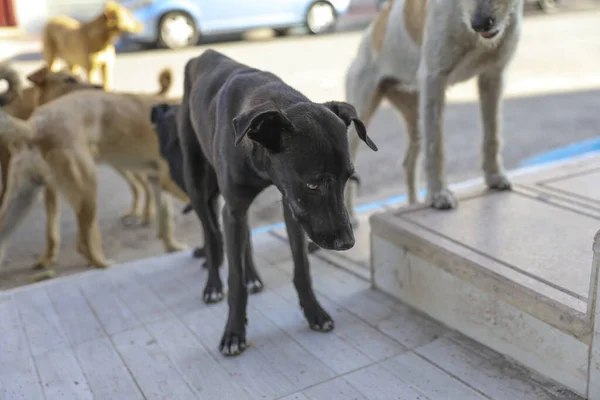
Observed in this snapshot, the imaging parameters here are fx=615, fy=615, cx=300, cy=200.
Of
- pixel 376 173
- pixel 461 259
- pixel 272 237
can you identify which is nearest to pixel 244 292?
pixel 461 259

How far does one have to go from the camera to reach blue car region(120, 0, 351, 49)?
1309cm

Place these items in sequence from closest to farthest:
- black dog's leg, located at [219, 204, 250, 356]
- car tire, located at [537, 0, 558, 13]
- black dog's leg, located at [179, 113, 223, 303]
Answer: black dog's leg, located at [219, 204, 250, 356]
black dog's leg, located at [179, 113, 223, 303]
car tire, located at [537, 0, 558, 13]

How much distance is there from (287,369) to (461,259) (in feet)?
2.83

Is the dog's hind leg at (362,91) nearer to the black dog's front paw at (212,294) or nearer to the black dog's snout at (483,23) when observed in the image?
the black dog's snout at (483,23)

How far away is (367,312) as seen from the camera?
9.66 ft

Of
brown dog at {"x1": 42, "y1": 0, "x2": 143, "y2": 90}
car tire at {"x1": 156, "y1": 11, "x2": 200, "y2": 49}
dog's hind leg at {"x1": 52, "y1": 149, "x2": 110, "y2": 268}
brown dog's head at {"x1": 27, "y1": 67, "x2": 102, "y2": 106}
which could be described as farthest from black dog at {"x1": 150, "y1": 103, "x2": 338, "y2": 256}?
car tire at {"x1": 156, "y1": 11, "x2": 200, "y2": 49}

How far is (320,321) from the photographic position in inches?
109

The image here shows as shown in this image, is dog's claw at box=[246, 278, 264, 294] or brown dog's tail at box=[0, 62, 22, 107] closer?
dog's claw at box=[246, 278, 264, 294]

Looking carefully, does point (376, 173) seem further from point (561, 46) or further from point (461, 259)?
point (561, 46)

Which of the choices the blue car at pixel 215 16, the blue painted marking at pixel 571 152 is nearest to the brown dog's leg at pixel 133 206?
the blue painted marking at pixel 571 152

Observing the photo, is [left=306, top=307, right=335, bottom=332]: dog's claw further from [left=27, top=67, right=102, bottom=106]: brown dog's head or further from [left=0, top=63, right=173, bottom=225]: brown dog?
[left=27, top=67, right=102, bottom=106]: brown dog's head

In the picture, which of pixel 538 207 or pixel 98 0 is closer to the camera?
pixel 538 207

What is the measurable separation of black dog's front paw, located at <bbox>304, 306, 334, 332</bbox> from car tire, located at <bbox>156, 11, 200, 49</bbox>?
11370 millimetres

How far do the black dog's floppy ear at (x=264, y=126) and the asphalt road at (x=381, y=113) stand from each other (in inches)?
48.5
